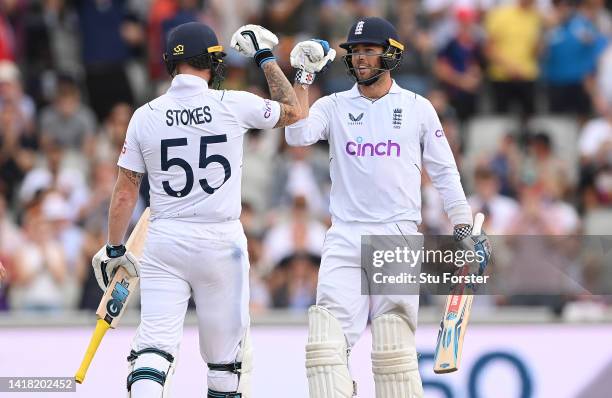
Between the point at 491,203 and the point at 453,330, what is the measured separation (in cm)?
476

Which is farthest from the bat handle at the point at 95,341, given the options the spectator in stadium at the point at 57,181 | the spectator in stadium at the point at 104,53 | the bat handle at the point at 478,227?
the spectator in stadium at the point at 104,53

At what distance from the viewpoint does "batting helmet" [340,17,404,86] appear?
939cm

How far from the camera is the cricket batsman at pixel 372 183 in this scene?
9.27m

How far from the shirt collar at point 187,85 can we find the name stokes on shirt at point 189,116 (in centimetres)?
12

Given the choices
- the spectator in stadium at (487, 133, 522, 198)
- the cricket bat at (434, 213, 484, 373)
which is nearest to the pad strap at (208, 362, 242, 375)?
the cricket bat at (434, 213, 484, 373)

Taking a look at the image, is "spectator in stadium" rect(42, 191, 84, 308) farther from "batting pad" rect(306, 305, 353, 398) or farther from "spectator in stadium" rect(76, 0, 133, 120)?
"batting pad" rect(306, 305, 353, 398)

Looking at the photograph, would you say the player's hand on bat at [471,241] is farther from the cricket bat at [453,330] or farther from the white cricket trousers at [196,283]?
the white cricket trousers at [196,283]

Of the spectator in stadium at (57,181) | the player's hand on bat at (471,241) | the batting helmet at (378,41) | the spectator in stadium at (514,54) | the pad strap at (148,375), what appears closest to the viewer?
the pad strap at (148,375)

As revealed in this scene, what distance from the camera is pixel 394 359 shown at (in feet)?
30.4

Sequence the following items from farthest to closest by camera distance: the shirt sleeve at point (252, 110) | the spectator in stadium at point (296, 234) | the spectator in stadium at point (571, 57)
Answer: the spectator in stadium at point (571, 57)
the spectator in stadium at point (296, 234)
the shirt sleeve at point (252, 110)

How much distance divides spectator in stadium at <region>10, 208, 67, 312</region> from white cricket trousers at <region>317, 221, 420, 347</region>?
14.9ft

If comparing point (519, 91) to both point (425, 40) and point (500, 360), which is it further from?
point (500, 360)

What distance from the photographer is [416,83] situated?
16000 millimetres

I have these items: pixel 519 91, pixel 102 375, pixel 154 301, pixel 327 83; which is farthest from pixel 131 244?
pixel 519 91
